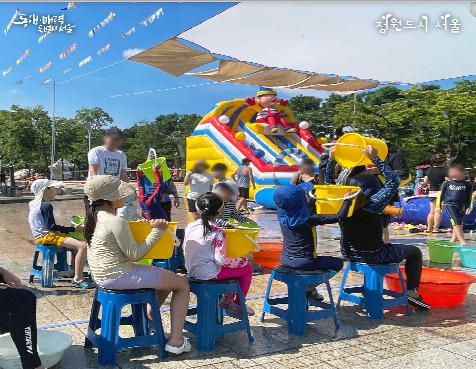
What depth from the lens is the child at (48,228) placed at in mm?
5047

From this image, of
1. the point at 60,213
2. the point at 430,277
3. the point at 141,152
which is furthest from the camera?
the point at 141,152

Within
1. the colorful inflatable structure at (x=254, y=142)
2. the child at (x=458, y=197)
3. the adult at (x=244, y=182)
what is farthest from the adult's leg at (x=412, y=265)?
the colorful inflatable structure at (x=254, y=142)

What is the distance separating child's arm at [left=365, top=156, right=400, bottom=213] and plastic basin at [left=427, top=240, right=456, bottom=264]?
269 centimetres

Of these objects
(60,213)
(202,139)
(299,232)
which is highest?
(202,139)

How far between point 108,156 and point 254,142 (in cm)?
1001

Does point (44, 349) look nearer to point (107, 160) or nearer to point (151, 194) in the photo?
point (107, 160)

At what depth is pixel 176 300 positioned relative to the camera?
11.1ft

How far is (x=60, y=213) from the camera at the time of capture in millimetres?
13391

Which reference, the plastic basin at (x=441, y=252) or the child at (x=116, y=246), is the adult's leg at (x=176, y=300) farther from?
the plastic basin at (x=441, y=252)

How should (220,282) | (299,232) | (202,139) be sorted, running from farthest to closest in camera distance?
1. (202,139)
2. (299,232)
3. (220,282)

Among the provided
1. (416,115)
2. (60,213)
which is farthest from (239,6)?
(416,115)

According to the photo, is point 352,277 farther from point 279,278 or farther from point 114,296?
point 114,296

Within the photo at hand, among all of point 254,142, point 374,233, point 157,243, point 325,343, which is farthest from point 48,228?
point 254,142

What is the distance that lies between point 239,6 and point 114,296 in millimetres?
4971
